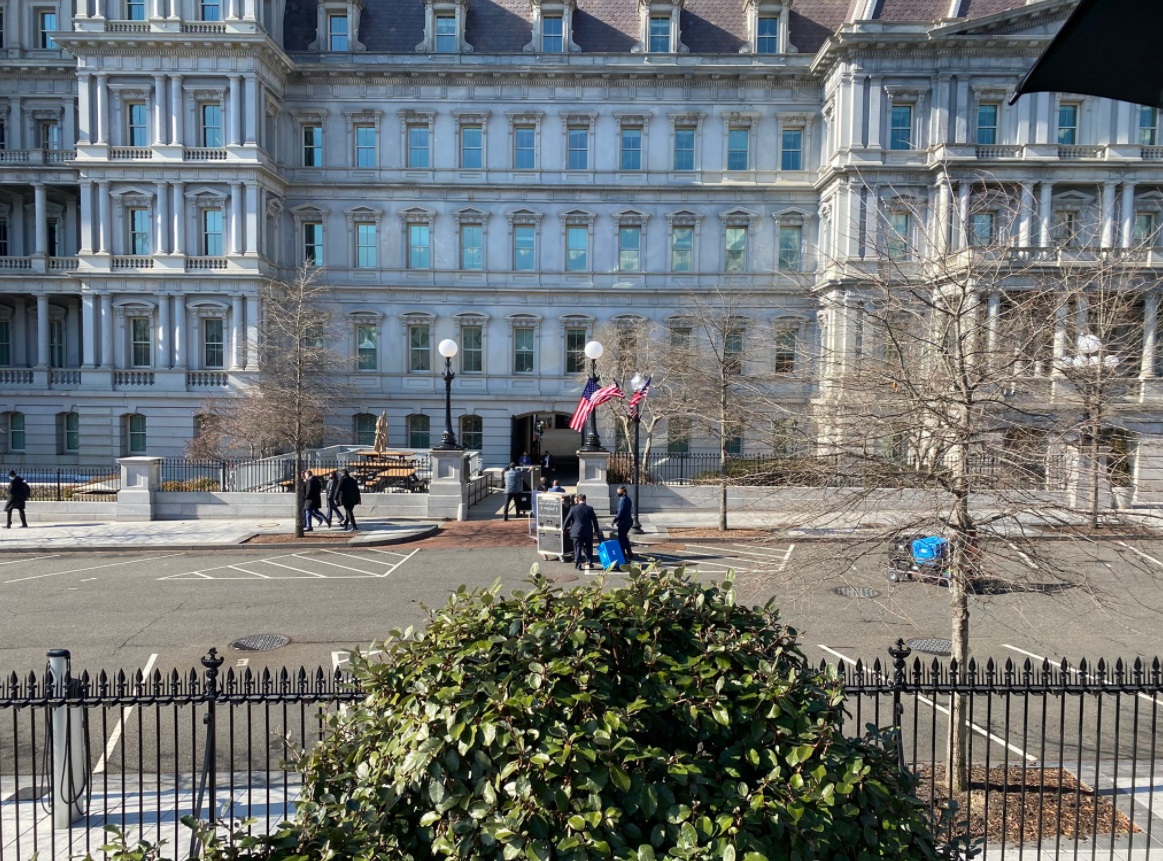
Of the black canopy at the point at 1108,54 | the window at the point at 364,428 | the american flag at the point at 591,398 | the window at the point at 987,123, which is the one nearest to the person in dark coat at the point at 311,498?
the american flag at the point at 591,398

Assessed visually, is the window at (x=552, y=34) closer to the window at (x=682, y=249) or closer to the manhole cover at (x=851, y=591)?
the window at (x=682, y=249)

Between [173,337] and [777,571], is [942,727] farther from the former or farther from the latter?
[173,337]

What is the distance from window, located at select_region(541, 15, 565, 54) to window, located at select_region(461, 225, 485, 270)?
9.26 metres

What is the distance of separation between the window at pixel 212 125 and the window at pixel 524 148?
13266mm

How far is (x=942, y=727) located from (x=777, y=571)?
271 cm

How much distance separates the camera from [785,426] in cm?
1040

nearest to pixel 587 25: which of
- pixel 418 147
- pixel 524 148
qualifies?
pixel 524 148

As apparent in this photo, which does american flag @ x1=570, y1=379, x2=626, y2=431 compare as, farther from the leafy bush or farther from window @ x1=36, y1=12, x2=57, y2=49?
window @ x1=36, y1=12, x2=57, y2=49

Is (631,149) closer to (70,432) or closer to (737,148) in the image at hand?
(737,148)

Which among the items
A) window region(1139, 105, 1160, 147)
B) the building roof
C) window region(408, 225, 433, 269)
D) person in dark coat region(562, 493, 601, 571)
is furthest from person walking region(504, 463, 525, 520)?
window region(1139, 105, 1160, 147)

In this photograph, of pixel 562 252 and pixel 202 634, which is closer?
pixel 202 634

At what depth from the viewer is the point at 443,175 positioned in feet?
126

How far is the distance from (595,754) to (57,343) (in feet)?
153

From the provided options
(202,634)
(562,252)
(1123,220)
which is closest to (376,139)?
(562,252)
